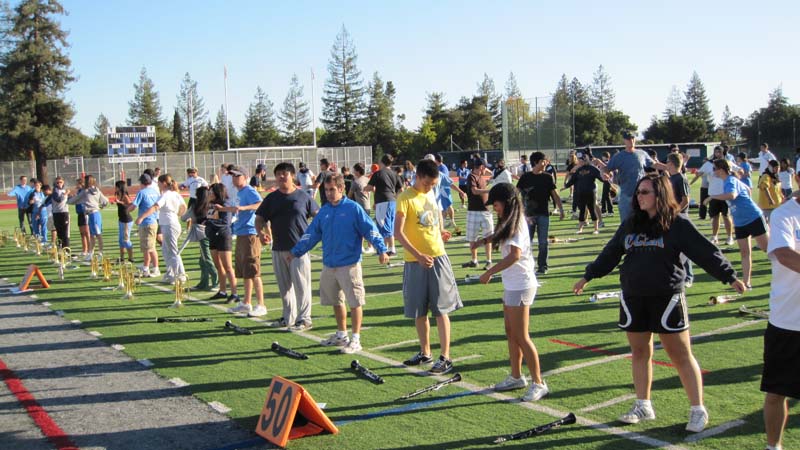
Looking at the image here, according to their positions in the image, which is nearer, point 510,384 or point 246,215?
point 510,384

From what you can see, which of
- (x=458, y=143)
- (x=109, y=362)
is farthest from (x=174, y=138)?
(x=109, y=362)

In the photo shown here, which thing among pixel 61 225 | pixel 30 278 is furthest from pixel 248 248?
pixel 61 225

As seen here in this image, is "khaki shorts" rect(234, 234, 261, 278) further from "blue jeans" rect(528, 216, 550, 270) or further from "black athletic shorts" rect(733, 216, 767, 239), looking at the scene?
"black athletic shorts" rect(733, 216, 767, 239)

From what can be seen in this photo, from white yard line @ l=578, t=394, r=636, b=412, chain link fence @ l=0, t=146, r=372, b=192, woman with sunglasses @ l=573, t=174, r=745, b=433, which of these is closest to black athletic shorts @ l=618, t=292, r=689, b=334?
woman with sunglasses @ l=573, t=174, r=745, b=433

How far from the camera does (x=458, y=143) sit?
9206 cm

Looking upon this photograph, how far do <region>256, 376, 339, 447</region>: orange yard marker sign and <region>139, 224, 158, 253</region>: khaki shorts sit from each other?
939cm

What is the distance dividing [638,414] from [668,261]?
124 cm

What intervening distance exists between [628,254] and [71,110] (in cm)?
6975

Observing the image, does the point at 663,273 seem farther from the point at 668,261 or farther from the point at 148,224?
the point at 148,224

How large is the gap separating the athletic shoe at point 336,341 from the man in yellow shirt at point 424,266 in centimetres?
129

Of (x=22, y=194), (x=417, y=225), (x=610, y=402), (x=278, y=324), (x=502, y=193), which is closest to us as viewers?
(x=610, y=402)

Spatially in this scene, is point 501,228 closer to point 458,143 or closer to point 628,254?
point 628,254

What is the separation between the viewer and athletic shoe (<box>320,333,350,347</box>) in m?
8.05

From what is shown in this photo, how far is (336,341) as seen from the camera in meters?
8.10
